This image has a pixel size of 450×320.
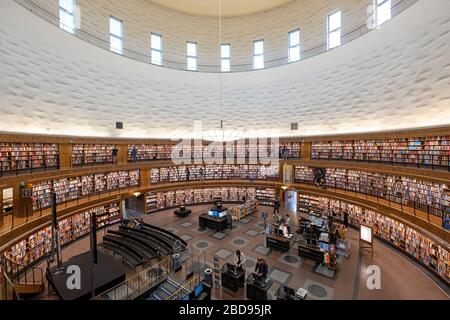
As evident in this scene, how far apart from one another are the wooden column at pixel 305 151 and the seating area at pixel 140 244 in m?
9.12

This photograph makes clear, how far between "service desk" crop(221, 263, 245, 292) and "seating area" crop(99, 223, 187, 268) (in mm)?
2631

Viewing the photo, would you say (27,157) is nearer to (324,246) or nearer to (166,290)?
(166,290)

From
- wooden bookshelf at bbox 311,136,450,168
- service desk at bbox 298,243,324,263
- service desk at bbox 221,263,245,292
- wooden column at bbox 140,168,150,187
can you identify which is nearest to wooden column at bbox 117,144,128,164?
wooden column at bbox 140,168,150,187

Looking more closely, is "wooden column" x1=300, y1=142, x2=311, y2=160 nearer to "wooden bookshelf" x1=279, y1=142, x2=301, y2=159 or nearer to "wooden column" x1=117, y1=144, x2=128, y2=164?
"wooden bookshelf" x1=279, y1=142, x2=301, y2=159

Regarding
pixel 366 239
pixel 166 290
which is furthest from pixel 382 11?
pixel 166 290

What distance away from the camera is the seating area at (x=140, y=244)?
7.97 meters

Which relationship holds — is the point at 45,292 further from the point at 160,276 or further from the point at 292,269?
the point at 292,269

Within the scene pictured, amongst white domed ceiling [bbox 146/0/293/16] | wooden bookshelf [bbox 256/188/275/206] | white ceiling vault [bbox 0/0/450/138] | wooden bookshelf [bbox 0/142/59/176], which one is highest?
white domed ceiling [bbox 146/0/293/16]

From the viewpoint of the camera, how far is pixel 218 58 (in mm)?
15156

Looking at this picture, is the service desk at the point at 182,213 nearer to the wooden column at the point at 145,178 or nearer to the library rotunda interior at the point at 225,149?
the library rotunda interior at the point at 225,149

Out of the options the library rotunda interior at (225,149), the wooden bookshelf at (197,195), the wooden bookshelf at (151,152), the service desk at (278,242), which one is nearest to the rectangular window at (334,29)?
the library rotunda interior at (225,149)

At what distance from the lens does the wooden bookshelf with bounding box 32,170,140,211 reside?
28.3 feet

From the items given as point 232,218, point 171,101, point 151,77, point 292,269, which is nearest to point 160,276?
point 292,269

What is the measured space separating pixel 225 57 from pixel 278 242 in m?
13.3
